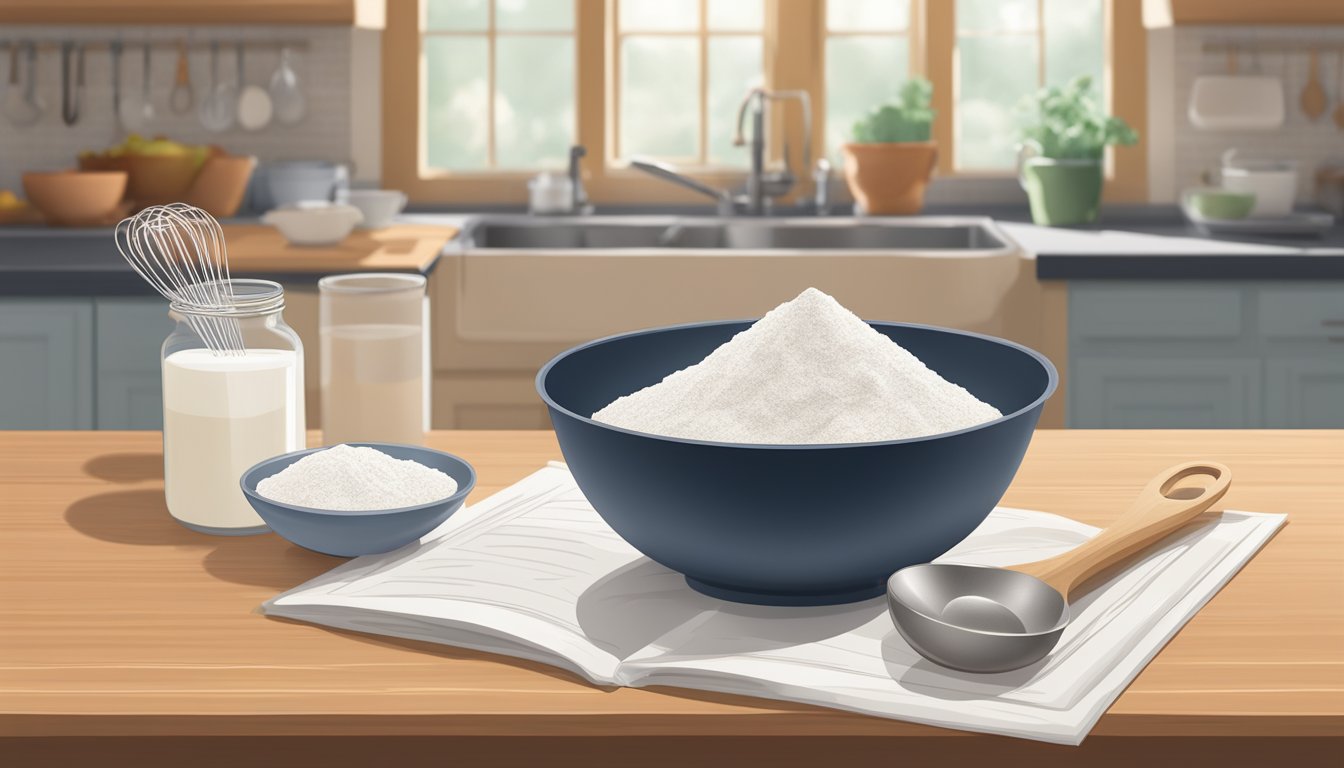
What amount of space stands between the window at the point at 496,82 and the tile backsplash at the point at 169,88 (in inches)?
10.0

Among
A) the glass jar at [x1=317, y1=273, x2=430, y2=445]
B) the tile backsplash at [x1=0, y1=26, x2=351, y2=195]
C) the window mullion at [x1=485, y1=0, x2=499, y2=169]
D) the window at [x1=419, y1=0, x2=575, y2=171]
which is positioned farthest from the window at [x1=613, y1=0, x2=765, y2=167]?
the glass jar at [x1=317, y1=273, x2=430, y2=445]

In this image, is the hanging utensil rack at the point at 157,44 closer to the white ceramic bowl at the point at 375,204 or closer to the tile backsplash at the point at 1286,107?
the white ceramic bowl at the point at 375,204

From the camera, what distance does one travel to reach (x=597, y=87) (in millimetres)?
3719

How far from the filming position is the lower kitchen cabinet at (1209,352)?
9.18 ft

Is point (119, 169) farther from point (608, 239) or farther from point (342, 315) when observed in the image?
point (342, 315)

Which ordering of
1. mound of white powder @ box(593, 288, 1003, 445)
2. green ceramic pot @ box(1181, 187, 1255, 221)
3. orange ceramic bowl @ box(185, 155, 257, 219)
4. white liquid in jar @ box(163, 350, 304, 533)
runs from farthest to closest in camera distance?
orange ceramic bowl @ box(185, 155, 257, 219), green ceramic pot @ box(1181, 187, 1255, 221), white liquid in jar @ box(163, 350, 304, 533), mound of white powder @ box(593, 288, 1003, 445)

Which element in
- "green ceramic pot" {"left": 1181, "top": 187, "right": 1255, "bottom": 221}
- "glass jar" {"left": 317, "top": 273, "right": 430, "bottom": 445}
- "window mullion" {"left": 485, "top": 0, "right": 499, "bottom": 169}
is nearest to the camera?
"glass jar" {"left": 317, "top": 273, "right": 430, "bottom": 445}

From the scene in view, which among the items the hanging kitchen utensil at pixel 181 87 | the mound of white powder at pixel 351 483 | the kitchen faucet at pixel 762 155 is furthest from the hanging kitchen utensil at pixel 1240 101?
the mound of white powder at pixel 351 483

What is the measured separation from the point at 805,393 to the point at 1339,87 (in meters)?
3.21

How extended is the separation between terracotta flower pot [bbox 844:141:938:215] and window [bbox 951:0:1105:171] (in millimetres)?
323

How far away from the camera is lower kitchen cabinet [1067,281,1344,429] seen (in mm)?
2799

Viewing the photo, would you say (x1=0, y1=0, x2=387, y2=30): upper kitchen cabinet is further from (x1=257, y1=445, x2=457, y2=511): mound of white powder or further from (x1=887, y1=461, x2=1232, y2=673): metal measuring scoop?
(x1=887, y1=461, x2=1232, y2=673): metal measuring scoop

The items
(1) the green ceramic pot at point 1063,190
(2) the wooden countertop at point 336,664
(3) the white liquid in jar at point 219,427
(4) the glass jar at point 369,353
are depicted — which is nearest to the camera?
(2) the wooden countertop at point 336,664
